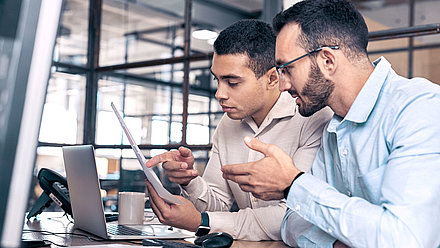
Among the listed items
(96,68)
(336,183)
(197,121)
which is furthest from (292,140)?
(96,68)

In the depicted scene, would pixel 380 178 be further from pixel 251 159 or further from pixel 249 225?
pixel 251 159

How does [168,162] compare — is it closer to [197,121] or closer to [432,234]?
[432,234]

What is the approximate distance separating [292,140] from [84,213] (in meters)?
0.79

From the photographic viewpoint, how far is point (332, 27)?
135 centimetres

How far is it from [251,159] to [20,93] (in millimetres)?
1448

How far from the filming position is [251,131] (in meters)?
1.95

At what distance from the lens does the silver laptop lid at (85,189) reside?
140 cm

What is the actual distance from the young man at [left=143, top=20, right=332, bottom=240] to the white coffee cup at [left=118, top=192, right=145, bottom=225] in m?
0.14

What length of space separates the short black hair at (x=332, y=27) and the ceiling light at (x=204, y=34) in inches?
64.2

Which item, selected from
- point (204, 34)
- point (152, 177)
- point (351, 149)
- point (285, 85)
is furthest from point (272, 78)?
point (204, 34)

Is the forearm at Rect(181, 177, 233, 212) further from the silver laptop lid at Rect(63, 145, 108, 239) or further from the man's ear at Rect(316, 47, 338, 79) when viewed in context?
the man's ear at Rect(316, 47, 338, 79)

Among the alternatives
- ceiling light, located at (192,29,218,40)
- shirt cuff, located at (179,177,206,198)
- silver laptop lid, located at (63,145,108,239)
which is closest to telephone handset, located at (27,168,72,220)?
silver laptop lid, located at (63,145,108,239)

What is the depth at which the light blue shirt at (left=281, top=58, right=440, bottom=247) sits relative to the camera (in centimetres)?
102

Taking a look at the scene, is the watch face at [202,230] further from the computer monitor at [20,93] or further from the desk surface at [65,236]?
the computer monitor at [20,93]
